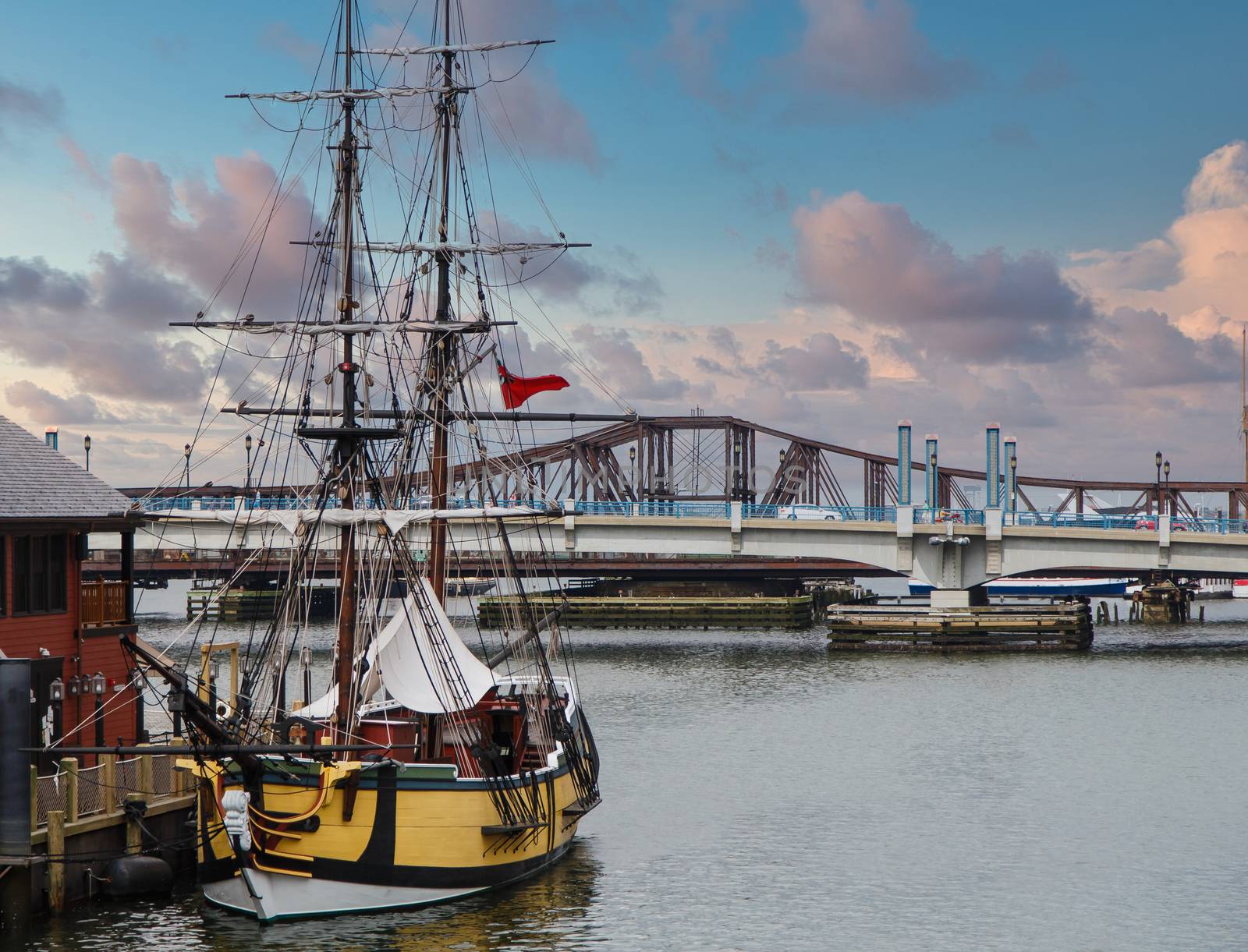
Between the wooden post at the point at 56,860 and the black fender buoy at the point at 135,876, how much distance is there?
1.24m

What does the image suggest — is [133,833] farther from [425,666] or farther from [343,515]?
[343,515]

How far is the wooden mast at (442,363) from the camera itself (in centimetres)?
3762

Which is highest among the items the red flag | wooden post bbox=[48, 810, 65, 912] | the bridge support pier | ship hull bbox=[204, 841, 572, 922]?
the red flag

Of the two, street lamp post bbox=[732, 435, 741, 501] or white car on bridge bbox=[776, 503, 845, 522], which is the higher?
street lamp post bbox=[732, 435, 741, 501]

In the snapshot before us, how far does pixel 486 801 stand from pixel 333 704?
6339mm

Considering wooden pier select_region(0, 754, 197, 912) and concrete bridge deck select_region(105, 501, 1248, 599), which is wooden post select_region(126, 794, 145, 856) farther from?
concrete bridge deck select_region(105, 501, 1248, 599)

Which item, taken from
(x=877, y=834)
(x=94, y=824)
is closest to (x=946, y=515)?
(x=877, y=834)

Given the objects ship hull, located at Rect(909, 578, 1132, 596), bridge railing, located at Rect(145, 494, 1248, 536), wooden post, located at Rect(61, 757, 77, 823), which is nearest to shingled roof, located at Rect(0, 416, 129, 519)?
wooden post, located at Rect(61, 757, 77, 823)

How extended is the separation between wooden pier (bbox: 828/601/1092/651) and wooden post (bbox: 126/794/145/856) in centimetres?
5940

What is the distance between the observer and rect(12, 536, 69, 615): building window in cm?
3234

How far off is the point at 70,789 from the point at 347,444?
924cm

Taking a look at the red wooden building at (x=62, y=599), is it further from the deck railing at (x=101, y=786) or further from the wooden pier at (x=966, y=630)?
the wooden pier at (x=966, y=630)

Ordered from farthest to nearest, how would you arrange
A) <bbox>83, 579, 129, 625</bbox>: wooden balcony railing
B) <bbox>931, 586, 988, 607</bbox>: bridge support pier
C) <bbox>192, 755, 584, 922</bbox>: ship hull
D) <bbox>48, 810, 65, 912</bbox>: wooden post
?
1. <bbox>931, 586, 988, 607</bbox>: bridge support pier
2. <bbox>83, 579, 129, 625</bbox>: wooden balcony railing
3. <bbox>192, 755, 584, 922</bbox>: ship hull
4. <bbox>48, 810, 65, 912</bbox>: wooden post

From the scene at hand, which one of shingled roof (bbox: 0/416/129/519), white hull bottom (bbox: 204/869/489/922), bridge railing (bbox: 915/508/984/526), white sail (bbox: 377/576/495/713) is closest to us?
white hull bottom (bbox: 204/869/489/922)
